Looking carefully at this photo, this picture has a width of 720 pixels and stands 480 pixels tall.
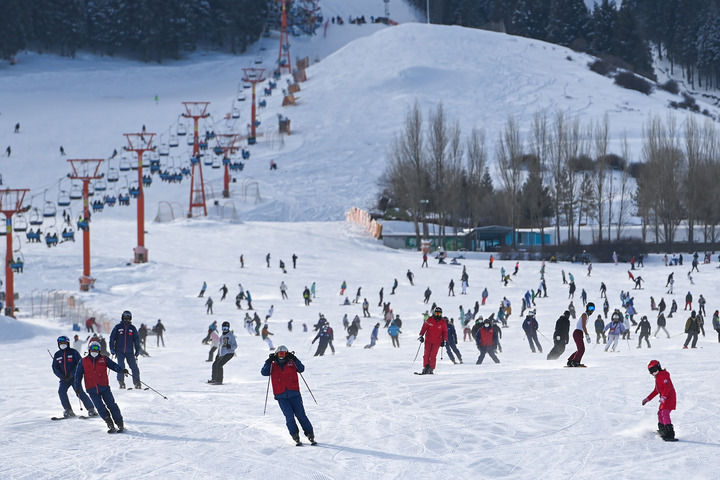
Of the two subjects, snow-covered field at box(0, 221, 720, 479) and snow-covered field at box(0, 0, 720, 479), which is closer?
snow-covered field at box(0, 221, 720, 479)

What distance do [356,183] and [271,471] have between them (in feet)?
185

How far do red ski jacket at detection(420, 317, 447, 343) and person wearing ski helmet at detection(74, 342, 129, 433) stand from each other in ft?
16.3

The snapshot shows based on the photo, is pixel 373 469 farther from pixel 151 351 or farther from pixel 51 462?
pixel 151 351

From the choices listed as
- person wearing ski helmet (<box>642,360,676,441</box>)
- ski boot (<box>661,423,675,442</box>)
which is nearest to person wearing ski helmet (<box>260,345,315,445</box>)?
person wearing ski helmet (<box>642,360,676,441</box>)

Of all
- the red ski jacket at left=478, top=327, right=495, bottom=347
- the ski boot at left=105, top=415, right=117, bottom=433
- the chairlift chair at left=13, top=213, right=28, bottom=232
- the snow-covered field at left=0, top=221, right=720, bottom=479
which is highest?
the chairlift chair at left=13, top=213, right=28, bottom=232

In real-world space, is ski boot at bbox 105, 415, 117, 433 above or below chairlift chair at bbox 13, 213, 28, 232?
below

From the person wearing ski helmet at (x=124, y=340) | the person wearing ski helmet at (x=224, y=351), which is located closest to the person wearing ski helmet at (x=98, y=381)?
the person wearing ski helmet at (x=124, y=340)

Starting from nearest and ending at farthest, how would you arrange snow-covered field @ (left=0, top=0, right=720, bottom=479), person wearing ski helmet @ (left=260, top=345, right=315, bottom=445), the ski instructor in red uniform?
person wearing ski helmet @ (left=260, top=345, right=315, bottom=445) < snow-covered field @ (left=0, top=0, right=720, bottom=479) < the ski instructor in red uniform

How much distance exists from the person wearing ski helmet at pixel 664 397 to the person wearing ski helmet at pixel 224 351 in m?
6.54

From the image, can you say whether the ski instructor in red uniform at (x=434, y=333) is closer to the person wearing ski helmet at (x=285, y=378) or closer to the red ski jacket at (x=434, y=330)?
the red ski jacket at (x=434, y=330)

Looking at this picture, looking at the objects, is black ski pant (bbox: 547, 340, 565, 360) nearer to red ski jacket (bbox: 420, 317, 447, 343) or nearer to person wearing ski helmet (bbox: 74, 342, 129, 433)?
red ski jacket (bbox: 420, 317, 447, 343)

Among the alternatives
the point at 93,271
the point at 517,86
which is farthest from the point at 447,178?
the point at 517,86

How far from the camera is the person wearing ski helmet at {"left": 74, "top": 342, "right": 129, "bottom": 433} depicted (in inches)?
445

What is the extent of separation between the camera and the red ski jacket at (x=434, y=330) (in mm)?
14914
